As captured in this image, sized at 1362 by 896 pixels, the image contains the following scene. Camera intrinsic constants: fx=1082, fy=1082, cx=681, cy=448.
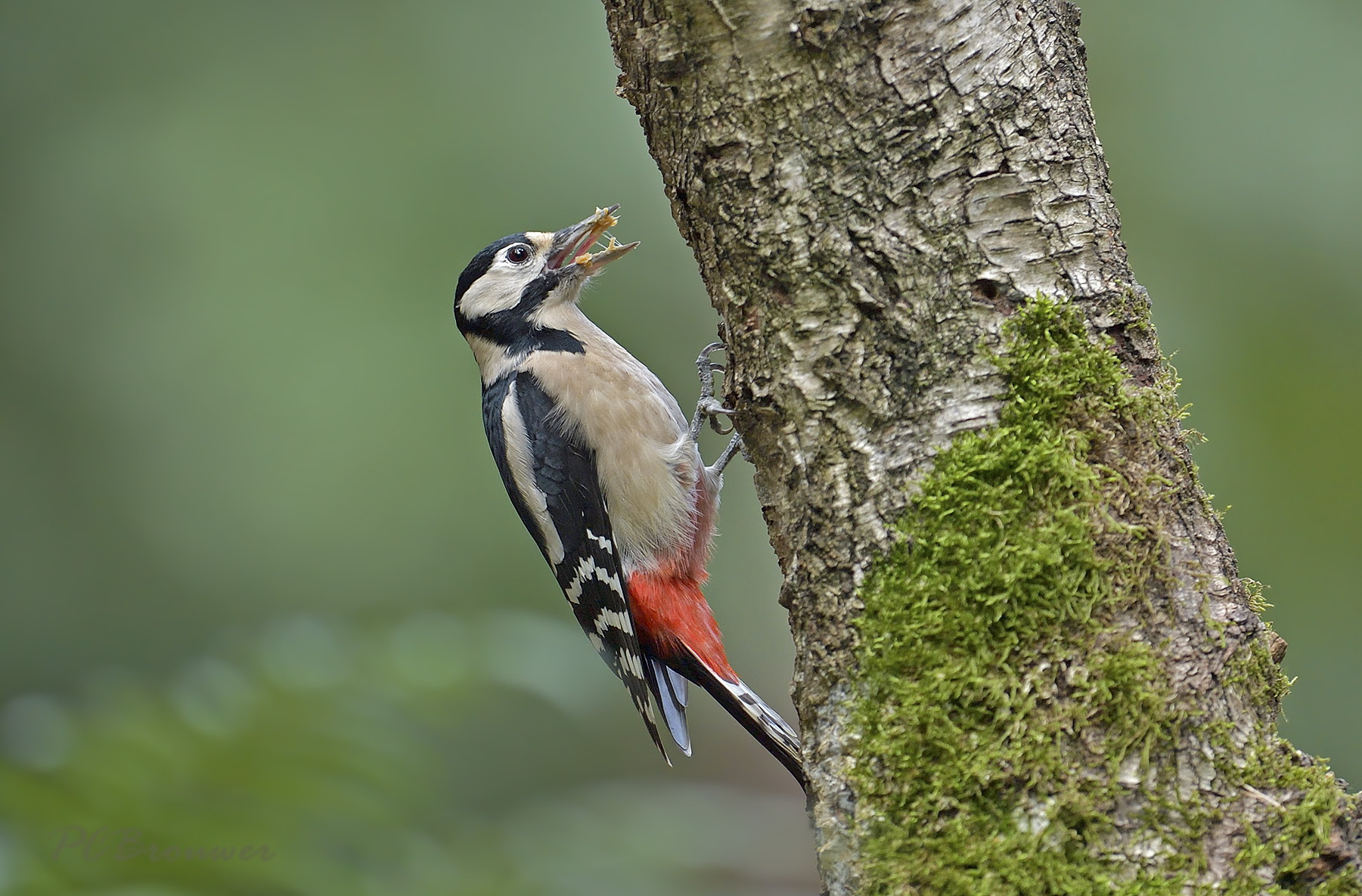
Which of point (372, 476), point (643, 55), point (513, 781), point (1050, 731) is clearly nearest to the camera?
point (1050, 731)

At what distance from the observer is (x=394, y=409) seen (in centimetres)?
527

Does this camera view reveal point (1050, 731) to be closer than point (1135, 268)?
Yes

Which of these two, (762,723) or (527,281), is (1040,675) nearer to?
(762,723)

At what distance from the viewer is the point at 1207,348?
13.3ft

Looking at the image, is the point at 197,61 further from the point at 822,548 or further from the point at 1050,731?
the point at 1050,731

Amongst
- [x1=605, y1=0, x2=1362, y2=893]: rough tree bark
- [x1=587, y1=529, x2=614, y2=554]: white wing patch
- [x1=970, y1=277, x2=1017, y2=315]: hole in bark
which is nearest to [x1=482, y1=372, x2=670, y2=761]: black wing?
[x1=587, y1=529, x2=614, y2=554]: white wing patch

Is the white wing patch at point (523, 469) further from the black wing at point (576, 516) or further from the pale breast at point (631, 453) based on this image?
the pale breast at point (631, 453)

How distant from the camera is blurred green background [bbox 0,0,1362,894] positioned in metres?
2.58

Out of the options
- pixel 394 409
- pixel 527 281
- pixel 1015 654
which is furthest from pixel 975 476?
pixel 394 409

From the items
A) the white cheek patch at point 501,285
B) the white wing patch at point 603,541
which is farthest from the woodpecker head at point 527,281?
the white wing patch at point 603,541

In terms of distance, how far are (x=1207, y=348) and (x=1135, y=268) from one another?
442 mm

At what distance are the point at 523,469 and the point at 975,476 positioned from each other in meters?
1.96

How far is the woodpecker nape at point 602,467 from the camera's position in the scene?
3139mm

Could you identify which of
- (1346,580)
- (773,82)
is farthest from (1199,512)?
(1346,580)
